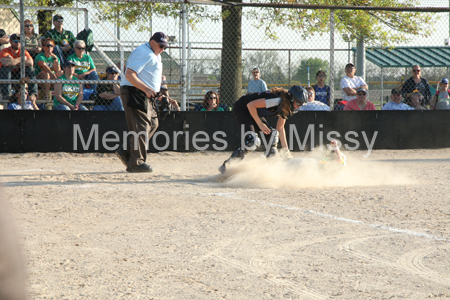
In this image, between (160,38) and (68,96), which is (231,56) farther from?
(160,38)

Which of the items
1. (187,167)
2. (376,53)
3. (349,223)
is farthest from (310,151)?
(376,53)

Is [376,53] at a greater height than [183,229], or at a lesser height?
greater

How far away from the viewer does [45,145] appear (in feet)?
32.4

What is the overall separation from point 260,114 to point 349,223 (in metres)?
2.78

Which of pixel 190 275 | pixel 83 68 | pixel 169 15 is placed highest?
pixel 169 15

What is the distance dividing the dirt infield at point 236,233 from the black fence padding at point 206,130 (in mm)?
2484

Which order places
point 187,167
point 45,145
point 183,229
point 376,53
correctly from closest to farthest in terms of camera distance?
point 183,229
point 187,167
point 45,145
point 376,53

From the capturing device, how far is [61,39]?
1183 cm

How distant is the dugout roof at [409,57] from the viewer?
21.7 m

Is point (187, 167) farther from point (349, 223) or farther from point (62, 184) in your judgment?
point (349, 223)

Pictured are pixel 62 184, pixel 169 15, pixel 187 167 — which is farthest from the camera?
pixel 169 15

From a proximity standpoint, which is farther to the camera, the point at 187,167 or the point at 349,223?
the point at 187,167

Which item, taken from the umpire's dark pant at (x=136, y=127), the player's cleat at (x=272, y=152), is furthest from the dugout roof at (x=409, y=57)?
the umpire's dark pant at (x=136, y=127)

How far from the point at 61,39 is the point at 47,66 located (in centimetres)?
106
